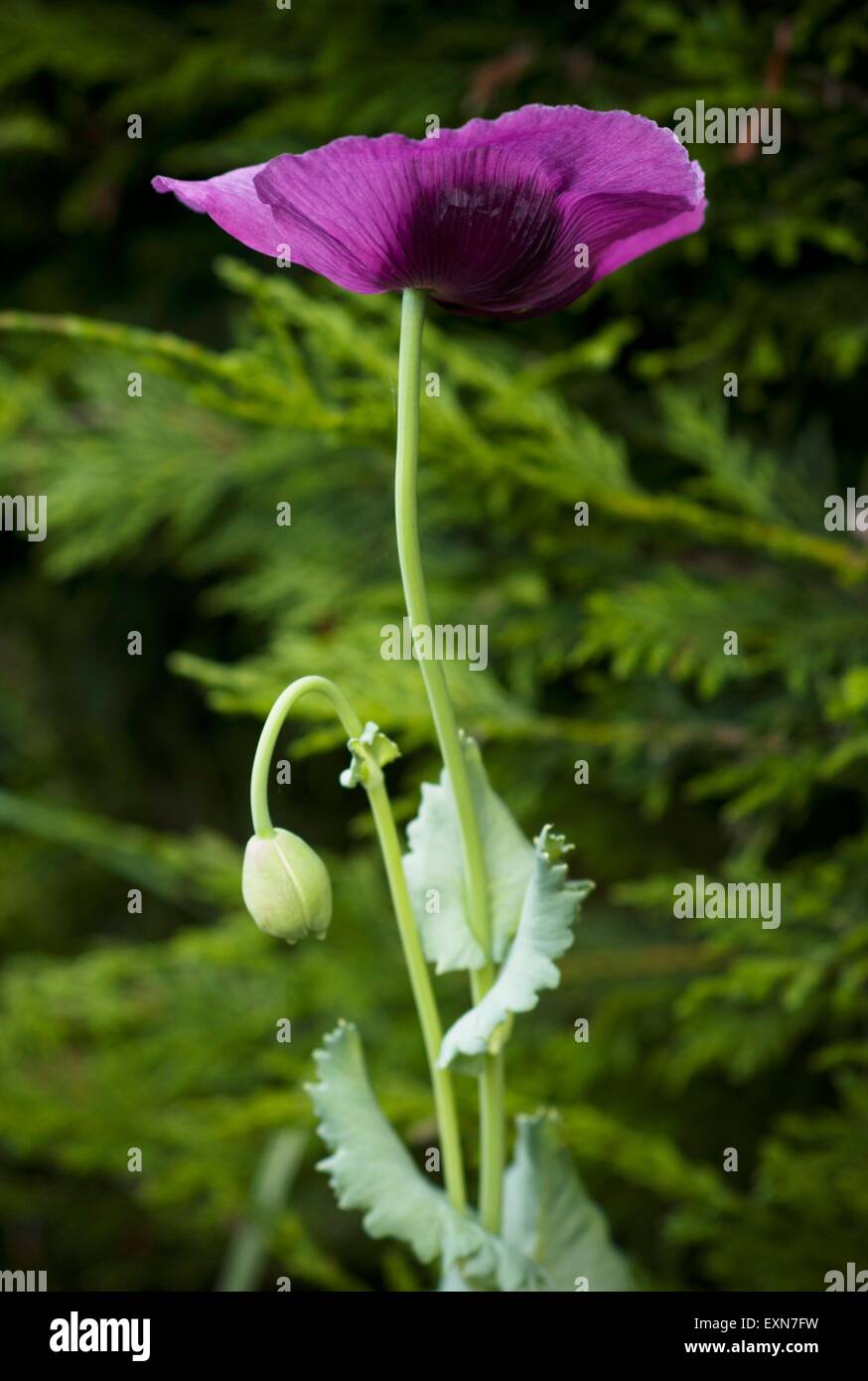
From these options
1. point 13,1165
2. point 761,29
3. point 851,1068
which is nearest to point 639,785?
point 851,1068

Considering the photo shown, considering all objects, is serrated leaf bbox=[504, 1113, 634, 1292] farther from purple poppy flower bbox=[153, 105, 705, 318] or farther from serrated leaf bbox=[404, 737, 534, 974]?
purple poppy flower bbox=[153, 105, 705, 318]

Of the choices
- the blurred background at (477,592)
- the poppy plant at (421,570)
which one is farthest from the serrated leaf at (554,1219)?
the blurred background at (477,592)

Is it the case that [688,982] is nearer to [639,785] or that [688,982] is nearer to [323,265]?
[639,785]

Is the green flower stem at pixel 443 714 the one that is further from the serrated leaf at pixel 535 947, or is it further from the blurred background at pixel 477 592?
the blurred background at pixel 477 592

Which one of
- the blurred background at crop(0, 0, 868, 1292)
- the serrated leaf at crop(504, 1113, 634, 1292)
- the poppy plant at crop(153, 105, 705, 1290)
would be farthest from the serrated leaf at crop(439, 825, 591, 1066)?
the blurred background at crop(0, 0, 868, 1292)

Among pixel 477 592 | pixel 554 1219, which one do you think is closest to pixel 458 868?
pixel 554 1219

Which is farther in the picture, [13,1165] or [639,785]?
[13,1165]
